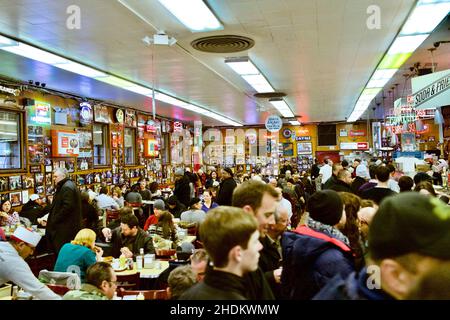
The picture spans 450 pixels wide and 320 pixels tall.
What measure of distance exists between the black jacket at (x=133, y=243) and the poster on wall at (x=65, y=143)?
5.37m

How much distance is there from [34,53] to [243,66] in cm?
373

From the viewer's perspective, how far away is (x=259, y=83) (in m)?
10.2

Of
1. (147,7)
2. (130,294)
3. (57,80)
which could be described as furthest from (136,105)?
(130,294)

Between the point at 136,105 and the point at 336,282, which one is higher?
the point at 136,105

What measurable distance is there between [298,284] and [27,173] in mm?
9149

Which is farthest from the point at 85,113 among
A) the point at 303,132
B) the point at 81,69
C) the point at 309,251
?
the point at 303,132

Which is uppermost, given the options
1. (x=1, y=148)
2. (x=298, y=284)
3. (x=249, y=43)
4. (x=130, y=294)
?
(x=249, y=43)

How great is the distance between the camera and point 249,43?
6.63 metres

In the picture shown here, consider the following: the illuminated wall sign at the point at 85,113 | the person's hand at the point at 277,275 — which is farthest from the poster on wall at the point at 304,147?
the person's hand at the point at 277,275

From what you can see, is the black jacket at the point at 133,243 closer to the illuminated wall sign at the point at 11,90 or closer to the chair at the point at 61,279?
the chair at the point at 61,279

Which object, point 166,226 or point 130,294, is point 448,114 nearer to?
point 166,226

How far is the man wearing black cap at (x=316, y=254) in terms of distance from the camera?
86.0 inches

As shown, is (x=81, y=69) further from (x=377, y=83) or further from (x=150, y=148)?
(x=150, y=148)

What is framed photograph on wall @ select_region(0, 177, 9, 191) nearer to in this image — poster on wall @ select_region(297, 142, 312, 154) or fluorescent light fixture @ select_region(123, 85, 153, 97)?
fluorescent light fixture @ select_region(123, 85, 153, 97)
